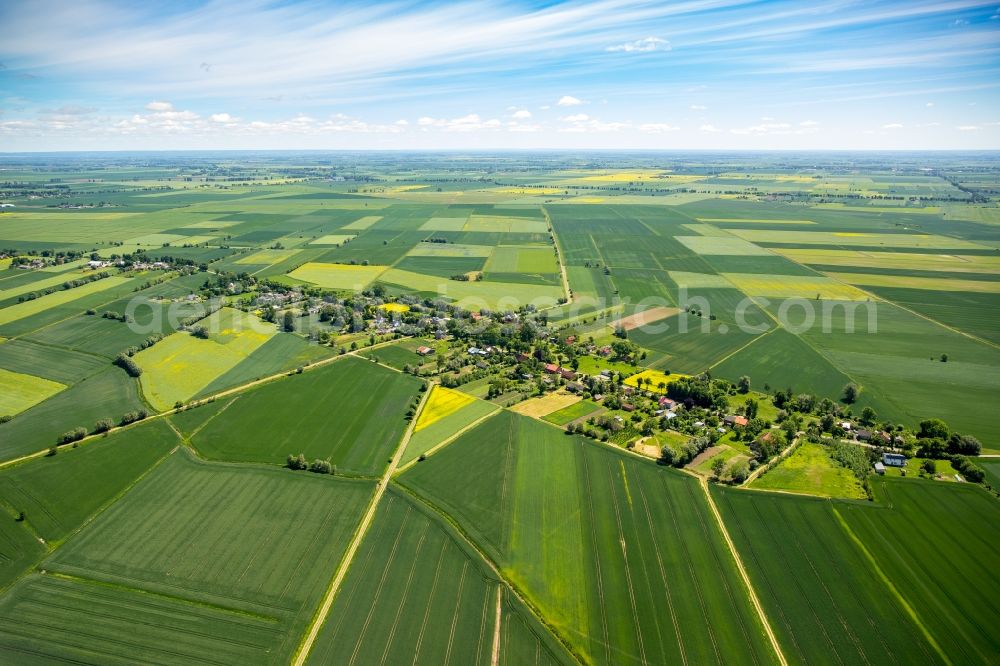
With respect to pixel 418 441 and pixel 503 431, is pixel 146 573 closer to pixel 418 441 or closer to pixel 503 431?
pixel 418 441

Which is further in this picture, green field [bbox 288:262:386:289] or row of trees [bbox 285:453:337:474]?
green field [bbox 288:262:386:289]

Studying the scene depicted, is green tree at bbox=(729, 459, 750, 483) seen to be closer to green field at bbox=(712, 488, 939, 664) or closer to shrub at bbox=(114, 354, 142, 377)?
green field at bbox=(712, 488, 939, 664)

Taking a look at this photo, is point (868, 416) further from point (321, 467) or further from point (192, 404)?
point (192, 404)

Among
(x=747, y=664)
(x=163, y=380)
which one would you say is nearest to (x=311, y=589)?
(x=747, y=664)

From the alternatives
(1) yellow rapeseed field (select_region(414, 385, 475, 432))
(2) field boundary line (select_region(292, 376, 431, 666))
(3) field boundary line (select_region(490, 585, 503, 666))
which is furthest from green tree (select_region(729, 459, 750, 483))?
(2) field boundary line (select_region(292, 376, 431, 666))

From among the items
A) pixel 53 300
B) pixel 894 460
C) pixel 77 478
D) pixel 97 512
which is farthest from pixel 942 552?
pixel 53 300

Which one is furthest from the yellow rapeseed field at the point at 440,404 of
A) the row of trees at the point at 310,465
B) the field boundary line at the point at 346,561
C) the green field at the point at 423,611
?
the green field at the point at 423,611

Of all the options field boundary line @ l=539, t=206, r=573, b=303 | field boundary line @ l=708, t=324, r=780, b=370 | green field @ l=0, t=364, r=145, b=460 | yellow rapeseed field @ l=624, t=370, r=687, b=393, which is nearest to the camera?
green field @ l=0, t=364, r=145, b=460
